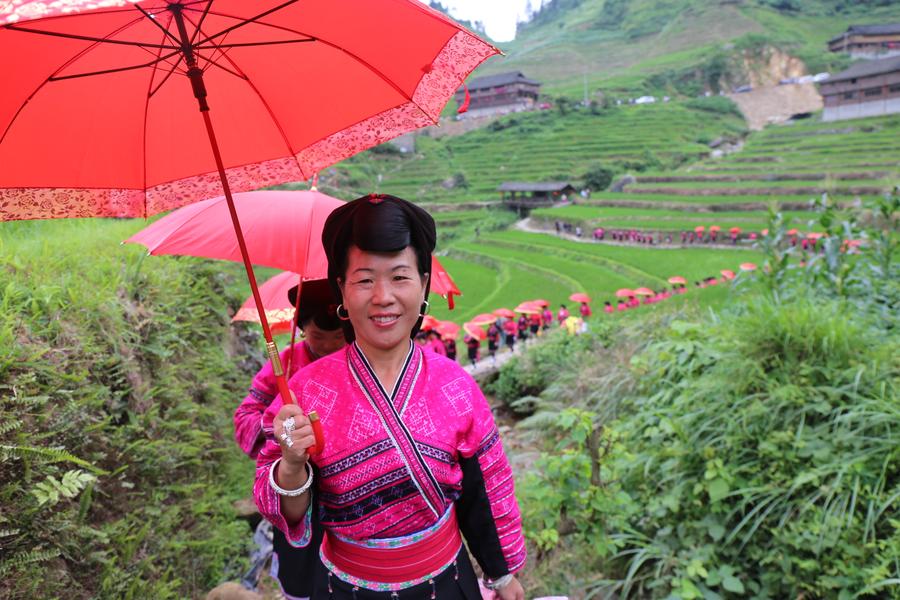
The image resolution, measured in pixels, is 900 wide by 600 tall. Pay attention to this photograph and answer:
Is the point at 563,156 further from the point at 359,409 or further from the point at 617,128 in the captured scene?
the point at 359,409

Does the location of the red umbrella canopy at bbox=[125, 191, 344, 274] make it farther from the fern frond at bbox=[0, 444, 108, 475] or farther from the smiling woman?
the fern frond at bbox=[0, 444, 108, 475]

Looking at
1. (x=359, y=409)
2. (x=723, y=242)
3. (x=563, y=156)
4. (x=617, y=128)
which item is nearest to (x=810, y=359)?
(x=359, y=409)

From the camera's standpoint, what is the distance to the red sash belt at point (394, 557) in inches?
53.3

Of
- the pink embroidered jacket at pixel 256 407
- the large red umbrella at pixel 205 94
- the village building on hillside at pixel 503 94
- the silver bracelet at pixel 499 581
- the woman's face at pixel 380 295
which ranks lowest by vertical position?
the silver bracelet at pixel 499 581

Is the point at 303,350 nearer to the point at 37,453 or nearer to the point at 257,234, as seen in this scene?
the point at 257,234

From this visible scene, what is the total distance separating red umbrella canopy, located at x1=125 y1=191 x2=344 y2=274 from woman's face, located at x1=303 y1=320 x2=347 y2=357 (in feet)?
0.65

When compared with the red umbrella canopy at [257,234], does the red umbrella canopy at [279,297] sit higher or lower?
lower

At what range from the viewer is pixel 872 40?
4788 centimetres

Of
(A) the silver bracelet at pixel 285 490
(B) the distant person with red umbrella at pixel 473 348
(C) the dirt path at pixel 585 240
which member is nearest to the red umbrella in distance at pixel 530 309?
(B) the distant person with red umbrella at pixel 473 348

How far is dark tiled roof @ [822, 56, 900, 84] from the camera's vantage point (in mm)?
31750

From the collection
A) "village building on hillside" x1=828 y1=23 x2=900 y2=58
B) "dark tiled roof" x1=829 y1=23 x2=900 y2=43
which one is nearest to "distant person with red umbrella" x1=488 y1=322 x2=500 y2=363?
"village building on hillside" x1=828 y1=23 x2=900 y2=58

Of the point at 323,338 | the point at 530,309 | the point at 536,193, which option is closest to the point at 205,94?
Result: the point at 323,338

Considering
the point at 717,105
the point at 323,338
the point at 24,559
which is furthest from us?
the point at 717,105

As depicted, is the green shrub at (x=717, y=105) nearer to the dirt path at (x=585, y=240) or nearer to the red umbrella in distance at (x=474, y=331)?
the dirt path at (x=585, y=240)
